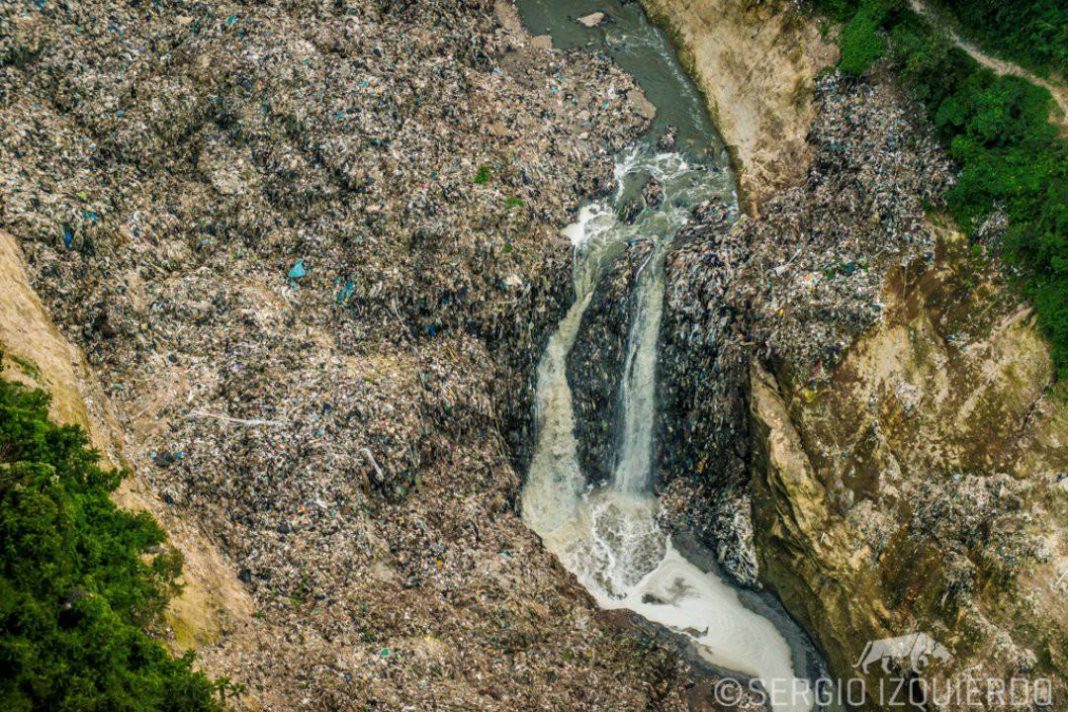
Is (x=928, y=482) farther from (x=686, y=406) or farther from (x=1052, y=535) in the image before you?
(x=686, y=406)

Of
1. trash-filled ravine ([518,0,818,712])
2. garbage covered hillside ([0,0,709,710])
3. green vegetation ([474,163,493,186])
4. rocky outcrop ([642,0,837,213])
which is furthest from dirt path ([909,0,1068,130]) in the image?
green vegetation ([474,163,493,186])

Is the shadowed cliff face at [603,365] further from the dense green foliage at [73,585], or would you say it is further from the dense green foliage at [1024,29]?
the dense green foliage at [73,585]

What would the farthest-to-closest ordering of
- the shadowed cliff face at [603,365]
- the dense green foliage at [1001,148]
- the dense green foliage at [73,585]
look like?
the shadowed cliff face at [603,365]
the dense green foliage at [1001,148]
the dense green foliage at [73,585]

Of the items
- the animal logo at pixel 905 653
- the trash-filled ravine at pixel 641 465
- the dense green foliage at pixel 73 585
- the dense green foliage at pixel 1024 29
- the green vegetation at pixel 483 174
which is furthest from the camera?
the green vegetation at pixel 483 174

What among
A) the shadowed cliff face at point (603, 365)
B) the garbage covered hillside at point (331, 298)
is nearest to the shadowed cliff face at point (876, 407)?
the shadowed cliff face at point (603, 365)

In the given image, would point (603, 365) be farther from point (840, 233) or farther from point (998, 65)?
point (998, 65)

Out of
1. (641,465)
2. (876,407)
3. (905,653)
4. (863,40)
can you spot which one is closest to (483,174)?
(641,465)
